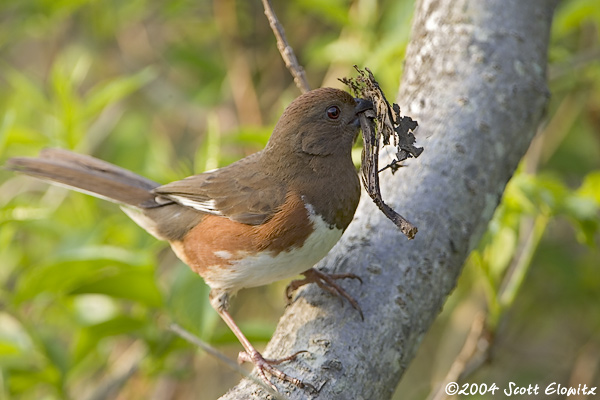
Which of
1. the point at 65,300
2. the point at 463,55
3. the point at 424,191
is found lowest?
the point at 65,300

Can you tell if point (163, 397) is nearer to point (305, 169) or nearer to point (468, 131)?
point (305, 169)

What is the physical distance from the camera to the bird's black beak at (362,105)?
Answer: 119 inches

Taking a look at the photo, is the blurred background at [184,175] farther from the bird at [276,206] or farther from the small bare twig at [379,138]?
the small bare twig at [379,138]

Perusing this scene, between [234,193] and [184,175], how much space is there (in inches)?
39.4

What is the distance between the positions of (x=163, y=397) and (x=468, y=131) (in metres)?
3.48

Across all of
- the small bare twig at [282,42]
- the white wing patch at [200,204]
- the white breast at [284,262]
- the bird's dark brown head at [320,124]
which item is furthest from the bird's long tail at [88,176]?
the small bare twig at [282,42]

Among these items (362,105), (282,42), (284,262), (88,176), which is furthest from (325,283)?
(88,176)

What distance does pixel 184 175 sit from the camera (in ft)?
13.7

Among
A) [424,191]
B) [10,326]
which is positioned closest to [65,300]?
[10,326]

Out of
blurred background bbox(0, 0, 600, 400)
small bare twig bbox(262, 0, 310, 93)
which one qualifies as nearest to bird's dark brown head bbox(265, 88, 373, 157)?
small bare twig bbox(262, 0, 310, 93)

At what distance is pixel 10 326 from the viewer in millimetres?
3551

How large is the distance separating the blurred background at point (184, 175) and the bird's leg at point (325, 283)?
0.47 m

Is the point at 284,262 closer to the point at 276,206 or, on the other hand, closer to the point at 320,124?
the point at 276,206

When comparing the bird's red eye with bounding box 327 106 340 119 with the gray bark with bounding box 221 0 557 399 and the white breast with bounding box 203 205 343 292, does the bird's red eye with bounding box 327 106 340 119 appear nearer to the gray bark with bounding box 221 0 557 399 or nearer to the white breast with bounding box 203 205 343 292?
the gray bark with bounding box 221 0 557 399
